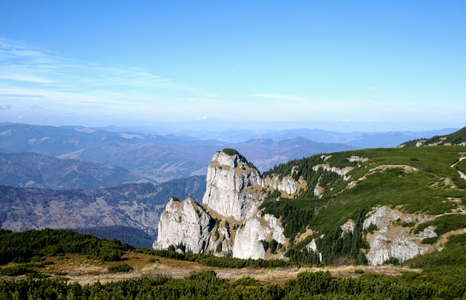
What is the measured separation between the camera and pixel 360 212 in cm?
8169

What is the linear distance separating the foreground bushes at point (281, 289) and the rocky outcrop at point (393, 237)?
1109 inches

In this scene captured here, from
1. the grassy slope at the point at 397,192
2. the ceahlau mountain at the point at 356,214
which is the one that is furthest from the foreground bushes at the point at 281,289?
the grassy slope at the point at 397,192

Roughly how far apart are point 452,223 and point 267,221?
82.2m

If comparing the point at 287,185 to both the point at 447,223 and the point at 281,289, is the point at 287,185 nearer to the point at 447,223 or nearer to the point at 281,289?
the point at 447,223

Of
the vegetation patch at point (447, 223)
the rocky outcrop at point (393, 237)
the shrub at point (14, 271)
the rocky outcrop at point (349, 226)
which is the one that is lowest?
the rocky outcrop at point (349, 226)

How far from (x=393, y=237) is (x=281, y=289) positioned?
48216 mm

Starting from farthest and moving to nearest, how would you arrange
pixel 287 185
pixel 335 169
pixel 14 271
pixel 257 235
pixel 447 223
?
pixel 287 185 → pixel 335 169 → pixel 257 235 → pixel 447 223 → pixel 14 271

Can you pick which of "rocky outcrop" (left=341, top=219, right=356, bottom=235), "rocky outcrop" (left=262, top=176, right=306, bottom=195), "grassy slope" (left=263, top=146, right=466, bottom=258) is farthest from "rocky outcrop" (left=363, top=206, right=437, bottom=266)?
"rocky outcrop" (left=262, top=176, right=306, bottom=195)

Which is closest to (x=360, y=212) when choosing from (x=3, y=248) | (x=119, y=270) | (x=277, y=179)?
(x=119, y=270)

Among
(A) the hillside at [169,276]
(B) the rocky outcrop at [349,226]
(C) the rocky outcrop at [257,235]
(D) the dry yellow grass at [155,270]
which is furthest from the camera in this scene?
(C) the rocky outcrop at [257,235]

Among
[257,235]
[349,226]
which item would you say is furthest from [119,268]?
[257,235]

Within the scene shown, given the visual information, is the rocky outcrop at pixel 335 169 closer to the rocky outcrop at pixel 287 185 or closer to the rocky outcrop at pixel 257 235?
the rocky outcrop at pixel 287 185

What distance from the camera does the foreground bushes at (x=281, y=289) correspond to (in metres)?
24.1

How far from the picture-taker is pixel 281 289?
1084 inches
